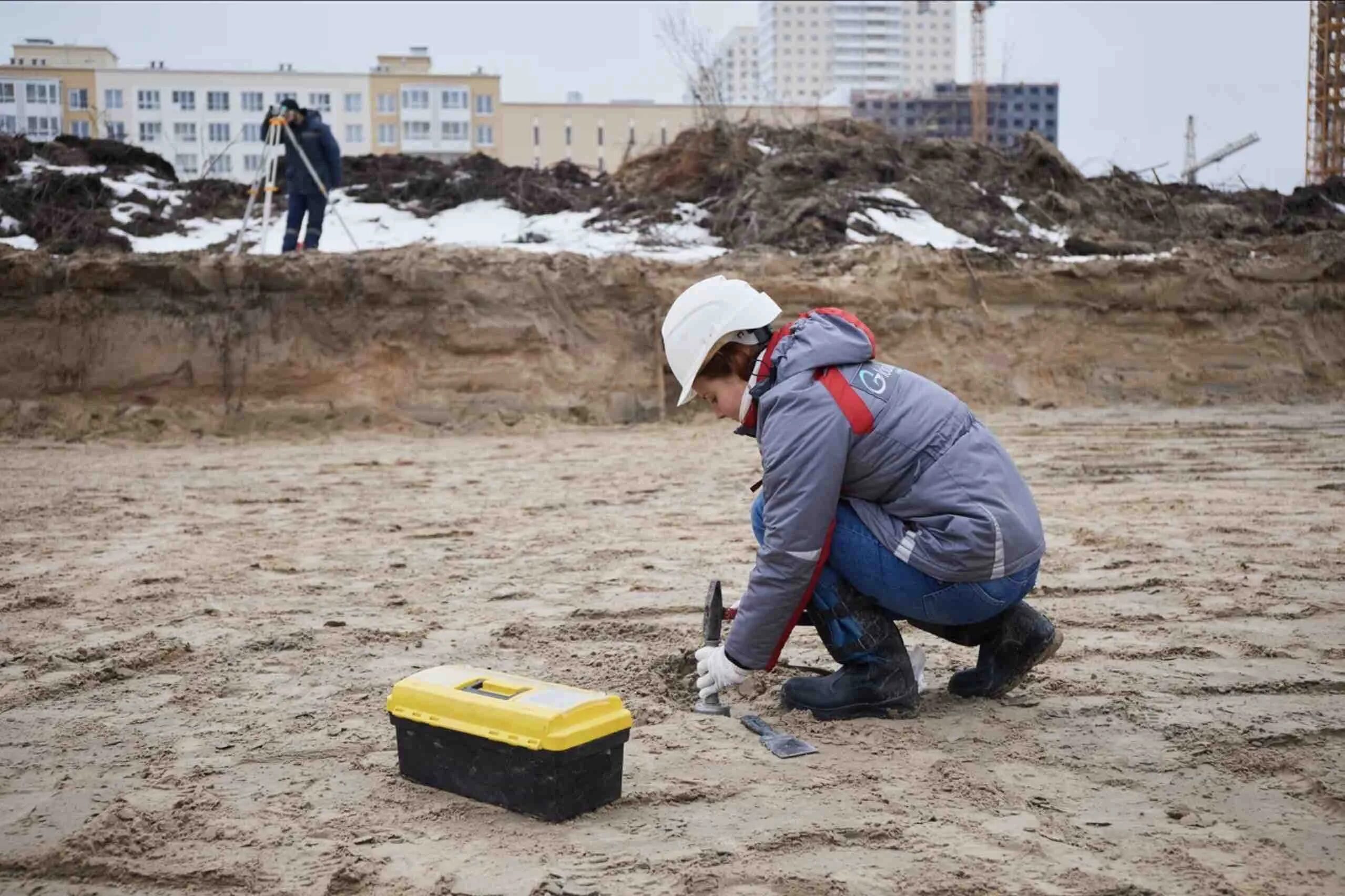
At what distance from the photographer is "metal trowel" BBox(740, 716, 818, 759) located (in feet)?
9.69

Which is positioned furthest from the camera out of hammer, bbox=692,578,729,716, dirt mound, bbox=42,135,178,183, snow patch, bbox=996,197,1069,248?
dirt mound, bbox=42,135,178,183

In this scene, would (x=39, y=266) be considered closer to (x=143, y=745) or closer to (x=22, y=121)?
(x=22, y=121)

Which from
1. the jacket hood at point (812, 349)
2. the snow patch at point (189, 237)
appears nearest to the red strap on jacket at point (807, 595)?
the jacket hood at point (812, 349)

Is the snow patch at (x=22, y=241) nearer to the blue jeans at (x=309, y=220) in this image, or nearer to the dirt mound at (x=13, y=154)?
the dirt mound at (x=13, y=154)

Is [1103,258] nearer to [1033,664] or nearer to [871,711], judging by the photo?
[1033,664]

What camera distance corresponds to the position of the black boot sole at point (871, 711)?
10.6 feet

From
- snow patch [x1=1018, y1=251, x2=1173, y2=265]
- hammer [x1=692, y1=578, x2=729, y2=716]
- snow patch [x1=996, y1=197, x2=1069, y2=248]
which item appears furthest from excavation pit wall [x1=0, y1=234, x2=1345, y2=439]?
hammer [x1=692, y1=578, x2=729, y2=716]

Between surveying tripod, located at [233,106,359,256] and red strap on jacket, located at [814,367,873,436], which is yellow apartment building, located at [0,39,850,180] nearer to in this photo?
surveying tripod, located at [233,106,359,256]

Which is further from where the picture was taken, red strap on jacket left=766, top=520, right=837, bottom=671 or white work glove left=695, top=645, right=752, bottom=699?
white work glove left=695, top=645, right=752, bottom=699

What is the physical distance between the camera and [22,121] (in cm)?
1136

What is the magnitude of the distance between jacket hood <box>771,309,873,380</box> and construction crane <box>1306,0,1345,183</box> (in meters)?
17.5

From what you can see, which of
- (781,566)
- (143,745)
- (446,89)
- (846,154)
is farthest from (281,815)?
(446,89)

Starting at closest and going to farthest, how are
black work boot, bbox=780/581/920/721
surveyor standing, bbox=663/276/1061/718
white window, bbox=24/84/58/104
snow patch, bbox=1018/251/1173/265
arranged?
surveyor standing, bbox=663/276/1061/718 → black work boot, bbox=780/581/920/721 → white window, bbox=24/84/58/104 → snow patch, bbox=1018/251/1173/265

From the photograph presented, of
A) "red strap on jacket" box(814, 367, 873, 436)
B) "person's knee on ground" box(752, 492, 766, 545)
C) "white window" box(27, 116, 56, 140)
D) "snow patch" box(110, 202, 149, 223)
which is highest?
"white window" box(27, 116, 56, 140)
